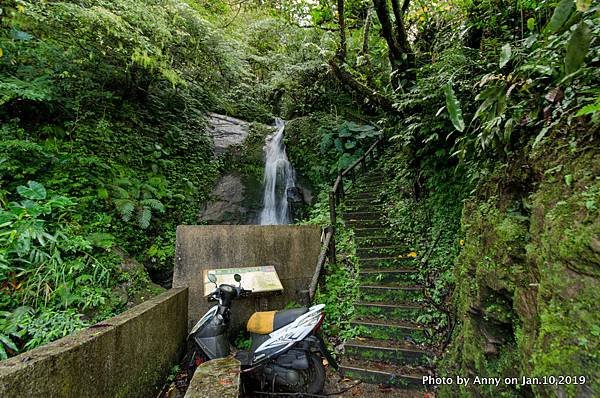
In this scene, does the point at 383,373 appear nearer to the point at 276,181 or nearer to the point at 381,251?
the point at 381,251

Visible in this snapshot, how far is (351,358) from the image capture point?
3838 millimetres

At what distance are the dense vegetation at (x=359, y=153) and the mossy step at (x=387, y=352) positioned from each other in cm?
30

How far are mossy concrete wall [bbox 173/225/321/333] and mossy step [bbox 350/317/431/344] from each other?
41.2 inches

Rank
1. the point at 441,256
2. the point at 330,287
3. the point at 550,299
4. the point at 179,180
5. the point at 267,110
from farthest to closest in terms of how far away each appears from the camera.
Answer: the point at 267,110
the point at 179,180
the point at 330,287
the point at 441,256
the point at 550,299

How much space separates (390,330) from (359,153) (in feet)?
22.9

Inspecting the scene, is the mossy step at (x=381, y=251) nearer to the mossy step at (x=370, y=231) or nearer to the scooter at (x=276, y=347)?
the mossy step at (x=370, y=231)

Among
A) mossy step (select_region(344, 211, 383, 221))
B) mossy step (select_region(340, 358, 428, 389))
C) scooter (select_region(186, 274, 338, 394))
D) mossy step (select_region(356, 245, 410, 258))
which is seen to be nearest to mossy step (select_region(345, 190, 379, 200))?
mossy step (select_region(344, 211, 383, 221))

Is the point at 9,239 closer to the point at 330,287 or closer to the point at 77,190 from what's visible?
the point at 77,190

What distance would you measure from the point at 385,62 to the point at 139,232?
857 centimetres

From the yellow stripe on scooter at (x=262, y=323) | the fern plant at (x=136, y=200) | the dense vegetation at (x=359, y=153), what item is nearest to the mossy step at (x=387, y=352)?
the dense vegetation at (x=359, y=153)

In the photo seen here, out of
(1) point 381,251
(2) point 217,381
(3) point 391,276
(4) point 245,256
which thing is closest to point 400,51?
(1) point 381,251

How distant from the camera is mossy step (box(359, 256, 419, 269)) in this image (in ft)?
17.0


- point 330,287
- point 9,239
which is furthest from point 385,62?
point 9,239

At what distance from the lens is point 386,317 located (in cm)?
432
